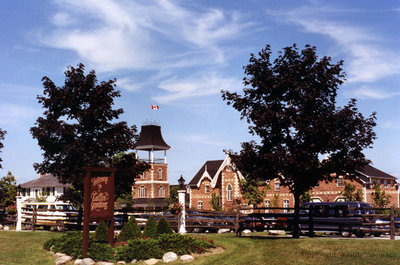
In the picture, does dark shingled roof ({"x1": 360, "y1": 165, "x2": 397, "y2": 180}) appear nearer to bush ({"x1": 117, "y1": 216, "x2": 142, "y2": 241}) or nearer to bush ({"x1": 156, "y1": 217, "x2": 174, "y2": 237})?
bush ({"x1": 156, "y1": 217, "x2": 174, "y2": 237})

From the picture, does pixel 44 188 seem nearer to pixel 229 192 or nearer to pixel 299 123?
pixel 229 192

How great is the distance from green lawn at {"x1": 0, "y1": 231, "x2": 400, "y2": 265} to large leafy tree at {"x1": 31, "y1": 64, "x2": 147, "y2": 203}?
19.6 ft

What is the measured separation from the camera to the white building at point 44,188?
3255 inches

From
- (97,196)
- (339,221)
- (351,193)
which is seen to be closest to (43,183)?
(351,193)

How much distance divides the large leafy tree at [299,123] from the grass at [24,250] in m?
10.0

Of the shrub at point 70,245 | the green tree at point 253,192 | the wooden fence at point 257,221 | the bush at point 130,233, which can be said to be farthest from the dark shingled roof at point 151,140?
the shrub at point 70,245

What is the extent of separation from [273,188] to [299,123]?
3915 cm

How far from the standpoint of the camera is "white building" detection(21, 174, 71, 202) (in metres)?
82.7

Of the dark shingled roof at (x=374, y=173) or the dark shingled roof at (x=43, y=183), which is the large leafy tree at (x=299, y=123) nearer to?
the dark shingled roof at (x=374, y=173)

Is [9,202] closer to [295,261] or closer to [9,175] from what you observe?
[9,175]

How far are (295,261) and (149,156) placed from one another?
57362 millimetres

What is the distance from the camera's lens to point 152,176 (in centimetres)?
7350

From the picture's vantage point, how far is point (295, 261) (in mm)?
15969

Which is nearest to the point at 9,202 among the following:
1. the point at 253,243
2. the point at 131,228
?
the point at 131,228
